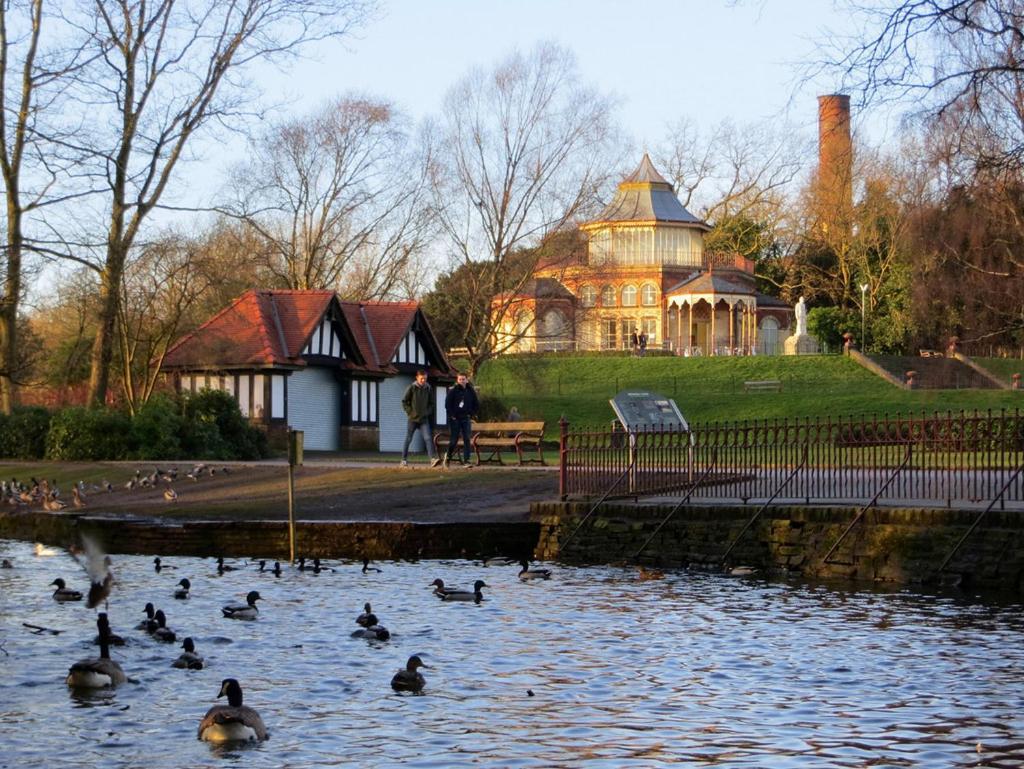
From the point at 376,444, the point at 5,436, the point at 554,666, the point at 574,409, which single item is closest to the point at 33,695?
the point at 554,666

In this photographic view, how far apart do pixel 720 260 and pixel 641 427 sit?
65701mm

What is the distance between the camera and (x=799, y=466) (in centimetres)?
2214

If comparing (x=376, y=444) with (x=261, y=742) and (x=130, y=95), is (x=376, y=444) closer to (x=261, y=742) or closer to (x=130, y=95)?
(x=130, y=95)

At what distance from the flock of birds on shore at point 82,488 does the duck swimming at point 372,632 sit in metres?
14.2

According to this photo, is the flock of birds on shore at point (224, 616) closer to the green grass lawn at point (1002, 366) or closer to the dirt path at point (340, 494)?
the dirt path at point (340, 494)

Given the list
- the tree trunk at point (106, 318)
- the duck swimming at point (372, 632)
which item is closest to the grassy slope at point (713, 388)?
the tree trunk at point (106, 318)

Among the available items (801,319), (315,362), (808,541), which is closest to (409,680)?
(808,541)

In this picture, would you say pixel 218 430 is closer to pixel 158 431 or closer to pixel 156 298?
pixel 158 431

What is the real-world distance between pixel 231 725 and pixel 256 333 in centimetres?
3634

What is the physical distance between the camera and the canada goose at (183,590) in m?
18.2

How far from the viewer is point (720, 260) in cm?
9069

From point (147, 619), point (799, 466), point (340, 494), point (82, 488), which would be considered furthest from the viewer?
point (82, 488)

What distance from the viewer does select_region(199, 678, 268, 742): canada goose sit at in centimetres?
1045

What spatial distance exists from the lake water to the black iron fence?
2822mm
